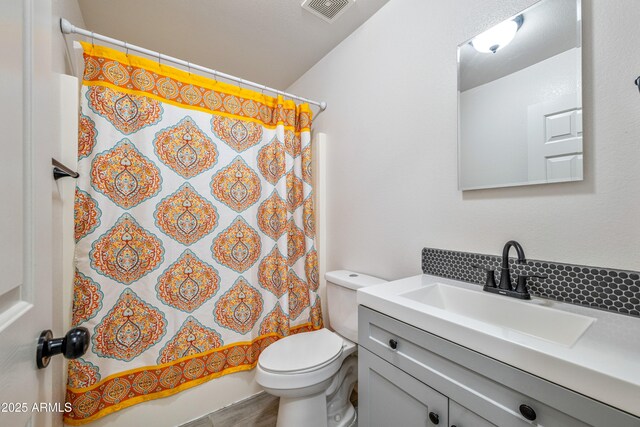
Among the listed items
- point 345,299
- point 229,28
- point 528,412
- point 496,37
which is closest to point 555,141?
point 496,37

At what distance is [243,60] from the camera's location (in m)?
1.91

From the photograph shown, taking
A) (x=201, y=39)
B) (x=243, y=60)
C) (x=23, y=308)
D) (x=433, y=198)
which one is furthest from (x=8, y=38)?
(x=243, y=60)

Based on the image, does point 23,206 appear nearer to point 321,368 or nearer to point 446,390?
point 446,390

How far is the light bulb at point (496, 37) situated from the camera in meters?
0.97

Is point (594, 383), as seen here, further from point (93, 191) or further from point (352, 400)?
point (93, 191)

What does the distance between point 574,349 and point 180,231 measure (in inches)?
62.6

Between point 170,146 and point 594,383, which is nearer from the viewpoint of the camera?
point 594,383

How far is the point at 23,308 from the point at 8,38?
1.35ft

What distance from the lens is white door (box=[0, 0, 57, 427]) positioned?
1.16 feet

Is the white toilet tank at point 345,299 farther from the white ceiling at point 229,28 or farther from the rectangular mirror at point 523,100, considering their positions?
the white ceiling at point 229,28

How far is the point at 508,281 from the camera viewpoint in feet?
2.96

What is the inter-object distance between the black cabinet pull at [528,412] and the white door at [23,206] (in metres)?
0.93

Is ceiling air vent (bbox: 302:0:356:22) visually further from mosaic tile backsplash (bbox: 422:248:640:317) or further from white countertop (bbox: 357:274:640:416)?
white countertop (bbox: 357:274:640:416)

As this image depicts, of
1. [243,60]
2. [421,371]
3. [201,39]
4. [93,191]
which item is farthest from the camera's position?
[243,60]
